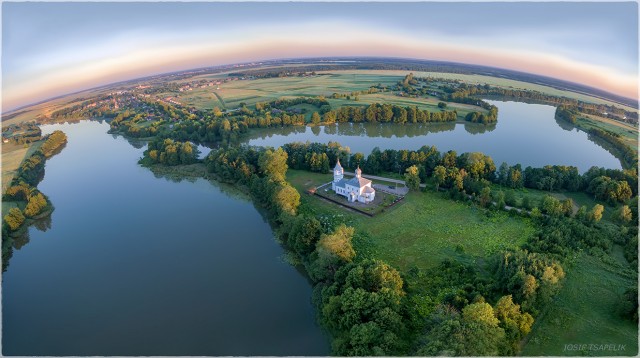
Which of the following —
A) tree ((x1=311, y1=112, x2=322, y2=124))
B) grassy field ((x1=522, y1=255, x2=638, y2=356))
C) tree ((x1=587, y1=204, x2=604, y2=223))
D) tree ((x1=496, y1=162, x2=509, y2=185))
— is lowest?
grassy field ((x1=522, y1=255, x2=638, y2=356))

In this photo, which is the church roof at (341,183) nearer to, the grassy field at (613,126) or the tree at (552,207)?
the tree at (552,207)

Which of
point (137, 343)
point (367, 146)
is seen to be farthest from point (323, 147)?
point (137, 343)

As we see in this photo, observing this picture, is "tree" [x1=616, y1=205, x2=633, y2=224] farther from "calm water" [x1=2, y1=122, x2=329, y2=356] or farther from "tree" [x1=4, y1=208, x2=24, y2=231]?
"tree" [x1=4, y1=208, x2=24, y2=231]

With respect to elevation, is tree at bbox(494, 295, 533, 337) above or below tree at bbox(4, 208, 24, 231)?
below

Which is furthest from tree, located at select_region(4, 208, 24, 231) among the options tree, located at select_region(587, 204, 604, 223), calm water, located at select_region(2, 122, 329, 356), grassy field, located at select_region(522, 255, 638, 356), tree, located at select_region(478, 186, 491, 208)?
tree, located at select_region(587, 204, 604, 223)

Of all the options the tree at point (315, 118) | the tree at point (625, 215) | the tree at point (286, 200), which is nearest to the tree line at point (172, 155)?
the tree at point (286, 200)

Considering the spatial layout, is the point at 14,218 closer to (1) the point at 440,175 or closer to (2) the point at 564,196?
(1) the point at 440,175

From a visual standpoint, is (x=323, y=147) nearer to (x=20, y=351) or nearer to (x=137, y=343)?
(x=137, y=343)
